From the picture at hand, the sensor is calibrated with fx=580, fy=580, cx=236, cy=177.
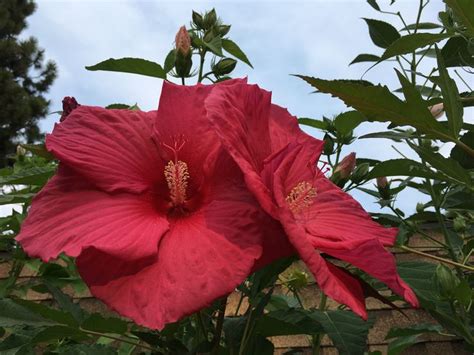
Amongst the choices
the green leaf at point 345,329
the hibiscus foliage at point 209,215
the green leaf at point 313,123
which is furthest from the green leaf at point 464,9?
the green leaf at point 313,123

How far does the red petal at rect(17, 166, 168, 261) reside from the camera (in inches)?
24.8

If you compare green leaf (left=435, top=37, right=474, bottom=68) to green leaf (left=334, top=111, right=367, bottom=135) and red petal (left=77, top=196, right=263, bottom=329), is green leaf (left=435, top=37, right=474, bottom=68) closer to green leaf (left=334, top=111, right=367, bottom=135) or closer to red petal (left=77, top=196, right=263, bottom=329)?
green leaf (left=334, top=111, right=367, bottom=135)

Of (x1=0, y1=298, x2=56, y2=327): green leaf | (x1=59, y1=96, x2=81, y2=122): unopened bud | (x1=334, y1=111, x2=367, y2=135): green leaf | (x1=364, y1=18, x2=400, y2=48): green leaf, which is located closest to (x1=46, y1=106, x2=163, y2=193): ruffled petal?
(x1=59, y1=96, x2=81, y2=122): unopened bud

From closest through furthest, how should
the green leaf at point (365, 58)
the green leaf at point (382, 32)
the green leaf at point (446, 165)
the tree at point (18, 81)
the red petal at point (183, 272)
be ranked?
the red petal at point (183, 272) → the green leaf at point (446, 165) → the green leaf at point (382, 32) → the green leaf at point (365, 58) → the tree at point (18, 81)

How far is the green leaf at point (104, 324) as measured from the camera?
87 cm

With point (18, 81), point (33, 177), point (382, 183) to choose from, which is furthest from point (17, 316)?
point (18, 81)

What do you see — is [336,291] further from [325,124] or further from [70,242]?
[325,124]

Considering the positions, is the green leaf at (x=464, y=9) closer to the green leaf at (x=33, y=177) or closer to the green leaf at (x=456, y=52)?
the green leaf at (x=456, y=52)

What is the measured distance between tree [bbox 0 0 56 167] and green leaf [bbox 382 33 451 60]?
1427 centimetres

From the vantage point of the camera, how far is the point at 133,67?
108 cm

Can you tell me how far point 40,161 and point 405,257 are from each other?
139 centimetres

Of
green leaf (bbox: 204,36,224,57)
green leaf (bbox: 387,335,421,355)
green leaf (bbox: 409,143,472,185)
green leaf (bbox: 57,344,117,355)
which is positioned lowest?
green leaf (bbox: 57,344,117,355)

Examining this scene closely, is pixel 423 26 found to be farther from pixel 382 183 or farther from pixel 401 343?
pixel 401 343

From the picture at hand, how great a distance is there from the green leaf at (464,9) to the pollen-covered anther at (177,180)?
44 cm
